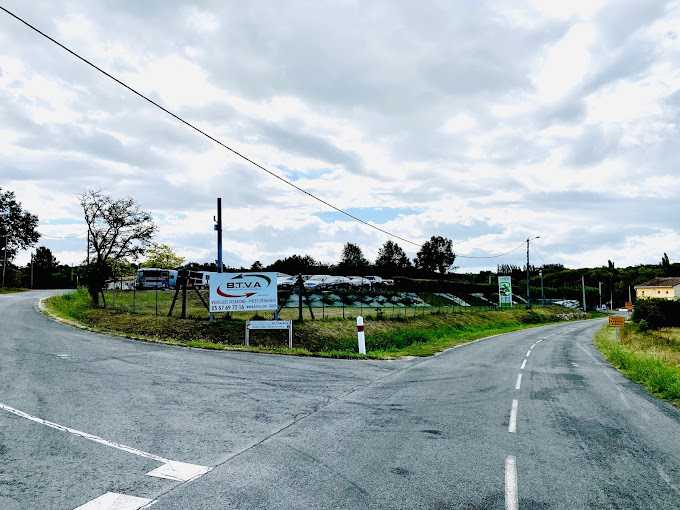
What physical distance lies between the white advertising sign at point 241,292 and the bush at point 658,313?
123 ft

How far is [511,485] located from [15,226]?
81.9 metres

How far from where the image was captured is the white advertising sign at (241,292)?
20.2 metres

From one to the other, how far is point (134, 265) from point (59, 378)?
24.7m

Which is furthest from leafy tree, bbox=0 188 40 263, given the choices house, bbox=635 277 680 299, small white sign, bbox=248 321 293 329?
house, bbox=635 277 680 299

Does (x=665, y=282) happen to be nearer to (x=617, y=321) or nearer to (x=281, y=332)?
(x=617, y=321)

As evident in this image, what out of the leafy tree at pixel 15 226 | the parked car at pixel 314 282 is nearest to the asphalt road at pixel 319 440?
the parked car at pixel 314 282

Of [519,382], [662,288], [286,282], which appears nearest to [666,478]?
[519,382]

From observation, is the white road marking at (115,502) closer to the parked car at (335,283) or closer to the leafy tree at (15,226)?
the parked car at (335,283)

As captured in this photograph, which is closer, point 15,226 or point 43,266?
point 15,226

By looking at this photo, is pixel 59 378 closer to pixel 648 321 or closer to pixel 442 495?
pixel 442 495

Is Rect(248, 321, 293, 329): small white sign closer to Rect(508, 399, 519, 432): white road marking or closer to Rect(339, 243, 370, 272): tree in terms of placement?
Rect(508, 399, 519, 432): white road marking

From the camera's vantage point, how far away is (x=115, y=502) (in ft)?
14.1

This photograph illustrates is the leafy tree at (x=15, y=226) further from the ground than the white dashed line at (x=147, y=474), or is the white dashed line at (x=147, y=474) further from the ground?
the leafy tree at (x=15, y=226)

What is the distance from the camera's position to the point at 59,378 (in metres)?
9.93
